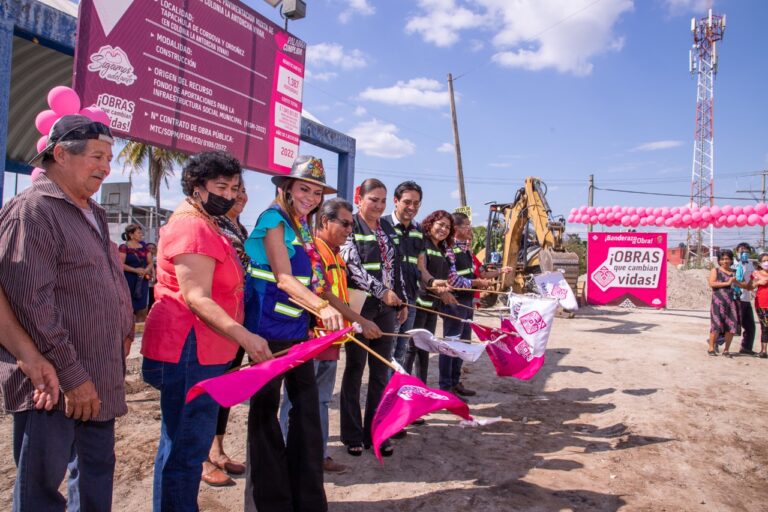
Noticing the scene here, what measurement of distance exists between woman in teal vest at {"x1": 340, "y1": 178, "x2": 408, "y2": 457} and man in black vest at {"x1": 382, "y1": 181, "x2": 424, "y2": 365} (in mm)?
431

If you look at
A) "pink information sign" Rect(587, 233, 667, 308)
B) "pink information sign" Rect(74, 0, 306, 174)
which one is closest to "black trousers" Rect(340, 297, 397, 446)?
"pink information sign" Rect(74, 0, 306, 174)

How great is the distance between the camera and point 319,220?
3.40 meters

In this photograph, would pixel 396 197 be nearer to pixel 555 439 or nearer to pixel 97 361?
pixel 555 439

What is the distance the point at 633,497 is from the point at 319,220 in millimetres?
2730

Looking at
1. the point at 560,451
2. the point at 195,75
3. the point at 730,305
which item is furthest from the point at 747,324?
the point at 195,75

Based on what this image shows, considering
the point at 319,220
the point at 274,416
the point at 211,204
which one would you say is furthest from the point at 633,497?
the point at 211,204

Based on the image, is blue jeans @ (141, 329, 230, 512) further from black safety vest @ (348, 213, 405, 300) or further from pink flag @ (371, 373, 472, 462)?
black safety vest @ (348, 213, 405, 300)

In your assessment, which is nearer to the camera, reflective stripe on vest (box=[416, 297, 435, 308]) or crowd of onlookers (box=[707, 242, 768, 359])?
reflective stripe on vest (box=[416, 297, 435, 308])

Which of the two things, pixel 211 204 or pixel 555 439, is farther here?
pixel 555 439

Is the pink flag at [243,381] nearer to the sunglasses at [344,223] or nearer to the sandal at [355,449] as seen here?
the sunglasses at [344,223]

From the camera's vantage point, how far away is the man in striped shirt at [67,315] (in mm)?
1768

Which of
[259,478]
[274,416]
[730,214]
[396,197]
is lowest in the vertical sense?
[259,478]

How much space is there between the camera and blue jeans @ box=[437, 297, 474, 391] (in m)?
5.19

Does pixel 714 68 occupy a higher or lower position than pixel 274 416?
higher
